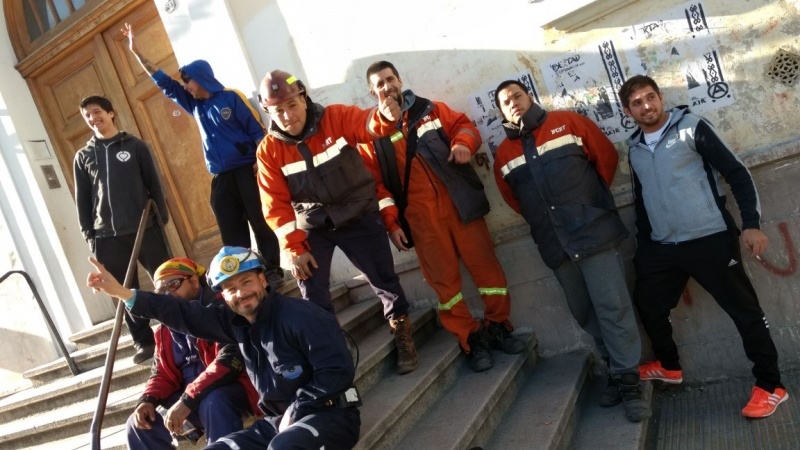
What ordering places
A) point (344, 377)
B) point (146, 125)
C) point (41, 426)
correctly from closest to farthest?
point (344, 377), point (41, 426), point (146, 125)

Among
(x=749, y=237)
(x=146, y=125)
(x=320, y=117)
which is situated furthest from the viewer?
(x=146, y=125)

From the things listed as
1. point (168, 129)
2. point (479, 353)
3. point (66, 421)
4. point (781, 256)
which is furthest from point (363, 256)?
point (168, 129)

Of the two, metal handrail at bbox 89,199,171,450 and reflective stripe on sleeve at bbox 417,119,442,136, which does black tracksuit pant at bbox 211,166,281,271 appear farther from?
reflective stripe on sleeve at bbox 417,119,442,136

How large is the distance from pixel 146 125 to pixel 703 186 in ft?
15.5

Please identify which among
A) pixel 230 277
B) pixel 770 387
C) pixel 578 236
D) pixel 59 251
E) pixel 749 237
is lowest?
pixel 770 387

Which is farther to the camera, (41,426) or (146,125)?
(146,125)

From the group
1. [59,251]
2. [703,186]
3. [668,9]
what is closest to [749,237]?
[703,186]

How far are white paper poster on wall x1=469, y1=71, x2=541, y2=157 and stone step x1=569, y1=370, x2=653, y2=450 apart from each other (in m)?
1.80

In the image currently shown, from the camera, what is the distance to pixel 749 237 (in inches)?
137

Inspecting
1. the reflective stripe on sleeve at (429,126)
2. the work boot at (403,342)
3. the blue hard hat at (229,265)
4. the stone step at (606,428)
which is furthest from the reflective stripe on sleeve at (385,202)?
the stone step at (606,428)

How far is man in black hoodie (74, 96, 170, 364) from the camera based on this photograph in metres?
4.64

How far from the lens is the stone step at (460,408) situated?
336cm

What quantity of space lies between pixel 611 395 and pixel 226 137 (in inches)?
120

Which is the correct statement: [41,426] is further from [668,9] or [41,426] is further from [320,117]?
[668,9]
